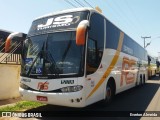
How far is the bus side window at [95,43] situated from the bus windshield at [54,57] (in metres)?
0.47

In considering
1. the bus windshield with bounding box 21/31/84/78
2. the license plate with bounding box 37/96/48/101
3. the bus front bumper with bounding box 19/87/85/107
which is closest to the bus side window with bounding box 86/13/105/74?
the bus windshield with bounding box 21/31/84/78

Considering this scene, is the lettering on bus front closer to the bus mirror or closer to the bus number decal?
the bus number decal

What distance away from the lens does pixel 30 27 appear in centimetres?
904

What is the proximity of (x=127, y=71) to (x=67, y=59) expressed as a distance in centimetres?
694

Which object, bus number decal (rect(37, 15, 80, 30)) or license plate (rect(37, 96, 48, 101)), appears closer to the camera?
license plate (rect(37, 96, 48, 101))

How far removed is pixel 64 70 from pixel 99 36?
2200 mm

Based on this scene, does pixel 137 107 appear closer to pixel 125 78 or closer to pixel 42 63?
pixel 125 78

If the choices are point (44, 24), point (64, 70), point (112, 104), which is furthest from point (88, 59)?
point (112, 104)

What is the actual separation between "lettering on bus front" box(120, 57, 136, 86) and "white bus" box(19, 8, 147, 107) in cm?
Result: 325

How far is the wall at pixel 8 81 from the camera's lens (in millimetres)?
11219

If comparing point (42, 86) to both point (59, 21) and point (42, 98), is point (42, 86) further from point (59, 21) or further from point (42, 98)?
point (59, 21)

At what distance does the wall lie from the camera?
11219mm

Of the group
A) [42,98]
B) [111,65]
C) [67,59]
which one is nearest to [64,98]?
[42,98]

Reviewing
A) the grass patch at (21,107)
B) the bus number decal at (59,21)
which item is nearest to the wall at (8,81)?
the grass patch at (21,107)
